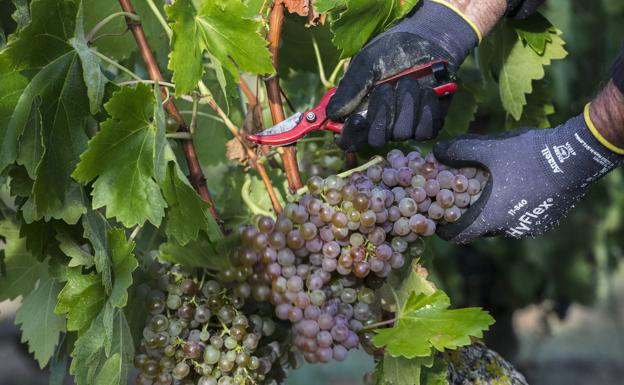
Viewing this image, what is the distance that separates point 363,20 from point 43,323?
2.50ft

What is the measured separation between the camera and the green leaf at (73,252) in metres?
1.28

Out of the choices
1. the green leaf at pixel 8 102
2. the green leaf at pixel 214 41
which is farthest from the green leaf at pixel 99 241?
the green leaf at pixel 214 41

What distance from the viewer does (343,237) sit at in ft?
4.16

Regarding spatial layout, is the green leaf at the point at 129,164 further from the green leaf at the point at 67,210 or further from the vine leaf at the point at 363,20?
the vine leaf at the point at 363,20

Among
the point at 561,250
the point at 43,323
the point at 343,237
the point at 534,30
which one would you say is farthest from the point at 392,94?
the point at 561,250

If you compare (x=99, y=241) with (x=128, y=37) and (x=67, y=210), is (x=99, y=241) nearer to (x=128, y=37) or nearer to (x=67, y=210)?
(x=67, y=210)

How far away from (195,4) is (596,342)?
645cm

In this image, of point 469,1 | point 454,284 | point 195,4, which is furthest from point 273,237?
point 454,284

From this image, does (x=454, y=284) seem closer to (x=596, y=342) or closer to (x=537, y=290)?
(x=537, y=290)

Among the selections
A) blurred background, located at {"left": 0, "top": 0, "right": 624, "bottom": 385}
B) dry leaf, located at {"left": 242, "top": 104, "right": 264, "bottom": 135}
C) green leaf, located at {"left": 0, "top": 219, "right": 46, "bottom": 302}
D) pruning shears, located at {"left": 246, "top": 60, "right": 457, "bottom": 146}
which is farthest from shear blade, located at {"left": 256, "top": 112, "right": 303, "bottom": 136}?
blurred background, located at {"left": 0, "top": 0, "right": 624, "bottom": 385}

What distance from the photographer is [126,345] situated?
4.23 feet

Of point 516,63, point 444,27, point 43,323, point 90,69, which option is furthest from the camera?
point 516,63

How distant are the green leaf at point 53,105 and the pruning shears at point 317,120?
0.85 ft

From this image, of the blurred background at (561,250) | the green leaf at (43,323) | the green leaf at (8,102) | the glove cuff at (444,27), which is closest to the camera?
the green leaf at (8,102)
